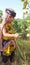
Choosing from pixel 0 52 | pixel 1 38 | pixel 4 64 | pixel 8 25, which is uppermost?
pixel 8 25

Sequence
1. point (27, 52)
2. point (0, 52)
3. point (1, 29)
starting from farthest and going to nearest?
1. point (27, 52)
2. point (0, 52)
3. point (1, 29)

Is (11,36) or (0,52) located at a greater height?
(11,36)

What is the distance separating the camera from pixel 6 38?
1827 mm

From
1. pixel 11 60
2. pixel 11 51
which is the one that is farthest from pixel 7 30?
pixel 11 60

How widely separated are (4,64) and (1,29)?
427 mm

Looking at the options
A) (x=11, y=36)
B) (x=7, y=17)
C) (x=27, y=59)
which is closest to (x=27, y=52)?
(x=27, y=59)

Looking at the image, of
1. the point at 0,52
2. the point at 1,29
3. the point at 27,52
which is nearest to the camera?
the point at 1,29

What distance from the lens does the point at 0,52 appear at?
194cm

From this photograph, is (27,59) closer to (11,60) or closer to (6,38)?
(11,60)

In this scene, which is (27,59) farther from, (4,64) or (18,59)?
(4,64)

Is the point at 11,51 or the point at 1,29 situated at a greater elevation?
the point at 1,29

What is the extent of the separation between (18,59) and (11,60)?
0.09 meters

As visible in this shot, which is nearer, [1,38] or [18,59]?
[1,38]

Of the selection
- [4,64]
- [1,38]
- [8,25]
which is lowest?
[4,64]
